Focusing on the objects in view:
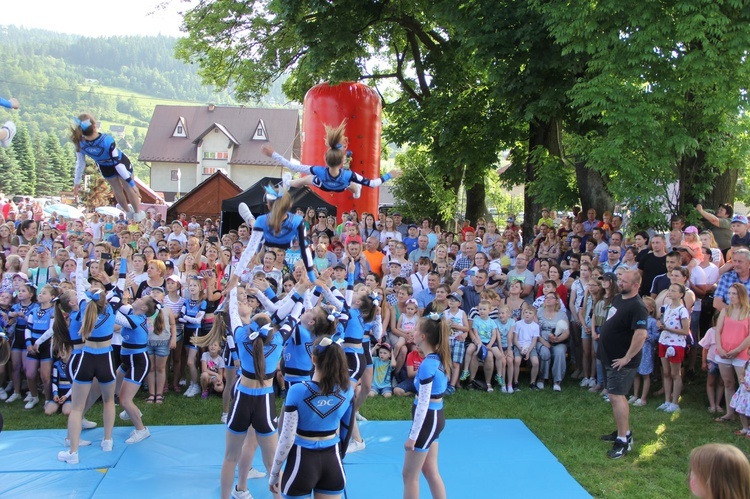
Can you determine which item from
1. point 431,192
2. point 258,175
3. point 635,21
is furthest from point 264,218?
point 258,175

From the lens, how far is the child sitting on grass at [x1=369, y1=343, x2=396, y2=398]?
28.2 ft

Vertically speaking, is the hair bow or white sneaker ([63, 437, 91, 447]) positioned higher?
the hair bow

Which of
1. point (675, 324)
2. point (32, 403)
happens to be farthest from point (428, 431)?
point (32, 403)

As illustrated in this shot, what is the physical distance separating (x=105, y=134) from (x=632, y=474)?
18.7 ft

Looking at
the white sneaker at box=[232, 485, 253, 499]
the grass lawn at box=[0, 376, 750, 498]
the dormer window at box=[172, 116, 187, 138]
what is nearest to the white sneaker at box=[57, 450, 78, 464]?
the grass lawn at box=[0, 376, 750, 498]

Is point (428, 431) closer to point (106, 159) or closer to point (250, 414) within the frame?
point (250, 414)

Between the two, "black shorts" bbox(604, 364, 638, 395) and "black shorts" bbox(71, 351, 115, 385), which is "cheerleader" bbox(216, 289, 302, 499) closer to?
"black shorts" bbox(71, 351, 115, 385)

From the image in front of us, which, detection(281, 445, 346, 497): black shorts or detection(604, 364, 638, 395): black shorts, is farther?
detection(604, 364, 638, 395): black shorts

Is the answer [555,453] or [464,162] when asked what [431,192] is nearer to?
[464,162]

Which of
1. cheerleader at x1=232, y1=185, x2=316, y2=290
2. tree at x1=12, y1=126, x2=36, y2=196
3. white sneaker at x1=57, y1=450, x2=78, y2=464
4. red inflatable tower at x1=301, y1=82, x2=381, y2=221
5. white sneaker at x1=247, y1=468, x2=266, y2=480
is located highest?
tree at x1=12, y1=126, x2=36, y2=196

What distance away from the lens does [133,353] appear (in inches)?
268

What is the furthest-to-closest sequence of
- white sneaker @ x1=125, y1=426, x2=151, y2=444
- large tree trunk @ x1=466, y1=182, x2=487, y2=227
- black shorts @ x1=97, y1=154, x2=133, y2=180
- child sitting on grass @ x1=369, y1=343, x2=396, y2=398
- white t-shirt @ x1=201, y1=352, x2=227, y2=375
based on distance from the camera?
1. large tree trunk @ x1=466, y1=182, x2=487, y2=227
2. child sitting on grass @ x1=369, y1=343, x2=396, y2=398
3. white t-shirt @ x1=201, y1=352, x2=227, y2=375
4. white sneaker @ x1=125, y1=426, x2=151, y2=444
5. black shorts @ x1=97, y1=154, x2=133, y2=180

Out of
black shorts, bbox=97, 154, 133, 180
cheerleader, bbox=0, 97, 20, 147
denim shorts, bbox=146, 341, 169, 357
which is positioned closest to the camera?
cheerleader, bbox=0, 97, 20, 147

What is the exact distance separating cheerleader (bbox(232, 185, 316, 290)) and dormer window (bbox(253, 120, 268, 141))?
150 ft
